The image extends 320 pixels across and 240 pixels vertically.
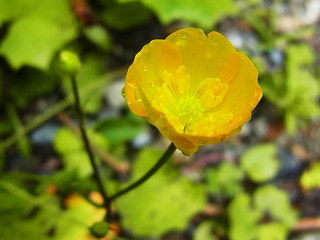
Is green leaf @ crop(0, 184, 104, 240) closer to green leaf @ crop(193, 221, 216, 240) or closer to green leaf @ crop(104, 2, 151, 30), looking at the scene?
green leaf @ crop(193, 221, 216, 240)

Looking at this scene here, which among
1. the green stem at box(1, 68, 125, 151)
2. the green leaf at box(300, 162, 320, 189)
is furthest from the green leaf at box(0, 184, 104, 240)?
the green leaf at box(300, 162, 320, 189)

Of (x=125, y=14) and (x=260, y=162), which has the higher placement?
(x=125, y=14)

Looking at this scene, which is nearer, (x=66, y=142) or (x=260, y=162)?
(x=66, y=142)

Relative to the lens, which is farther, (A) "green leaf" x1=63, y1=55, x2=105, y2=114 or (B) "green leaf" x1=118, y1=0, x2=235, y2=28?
(A) "green leaf" x1=63, y1=55, x2=105, y2=114

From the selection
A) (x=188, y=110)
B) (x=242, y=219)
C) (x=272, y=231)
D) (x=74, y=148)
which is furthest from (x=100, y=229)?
(x=272, y=231)

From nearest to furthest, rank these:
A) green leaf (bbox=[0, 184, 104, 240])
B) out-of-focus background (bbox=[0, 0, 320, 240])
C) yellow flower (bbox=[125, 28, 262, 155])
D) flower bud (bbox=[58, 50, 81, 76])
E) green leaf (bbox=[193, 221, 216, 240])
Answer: yellow flower (bbox=[125, 28, 262, 155])
flower bud (bbox=[58, 50, 81, 76])
green leaf (bbox=[0, 184, 104, 240])
out-of-focus background (bbox=[0, 0, 320, 240])
green leaf (bbox=[193, 221, 216, 240])

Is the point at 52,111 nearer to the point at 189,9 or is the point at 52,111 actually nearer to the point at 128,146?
the point at 128,146

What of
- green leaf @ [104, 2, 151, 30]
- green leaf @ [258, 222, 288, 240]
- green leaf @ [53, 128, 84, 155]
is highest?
green leaf @ [104, 2, 151, 30]

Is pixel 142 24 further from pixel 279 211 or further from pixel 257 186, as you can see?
pixel 279 211
